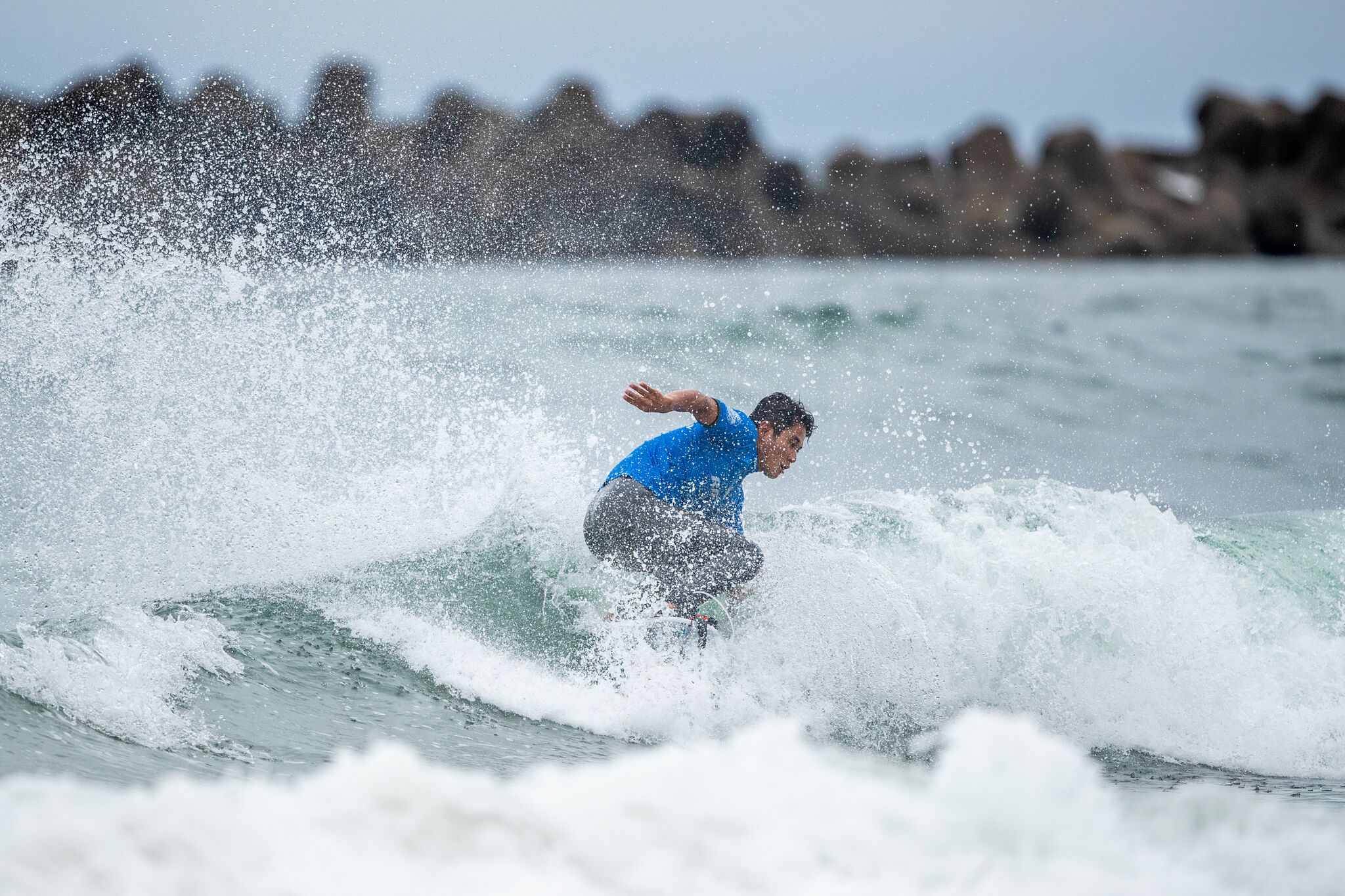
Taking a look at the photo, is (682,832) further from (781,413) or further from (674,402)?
(781,413)

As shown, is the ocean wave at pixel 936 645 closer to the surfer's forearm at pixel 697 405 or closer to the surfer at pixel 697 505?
the surfer at pixel 697 505

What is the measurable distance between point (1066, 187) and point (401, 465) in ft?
426

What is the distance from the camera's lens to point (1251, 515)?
11.0 m

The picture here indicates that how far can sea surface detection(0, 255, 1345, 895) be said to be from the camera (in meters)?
2.64

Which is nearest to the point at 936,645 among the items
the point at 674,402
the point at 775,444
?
the point at 775,444

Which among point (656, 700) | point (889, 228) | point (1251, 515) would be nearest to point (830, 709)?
point (656, 700)

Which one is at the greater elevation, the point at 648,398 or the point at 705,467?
the point at 648,398

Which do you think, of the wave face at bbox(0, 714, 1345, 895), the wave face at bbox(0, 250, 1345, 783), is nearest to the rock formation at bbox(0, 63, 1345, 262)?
the wave face at bbox(0, 250, 1345, 783)

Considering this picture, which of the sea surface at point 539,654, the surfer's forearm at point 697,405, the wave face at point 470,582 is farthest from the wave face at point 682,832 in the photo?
the surfer's forearm at point 697,405

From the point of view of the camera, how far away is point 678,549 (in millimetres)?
5914

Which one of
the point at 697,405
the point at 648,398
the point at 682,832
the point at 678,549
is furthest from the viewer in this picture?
the point at 678,549

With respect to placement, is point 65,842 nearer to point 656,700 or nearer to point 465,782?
point 465,782

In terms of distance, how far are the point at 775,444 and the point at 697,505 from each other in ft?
1.64

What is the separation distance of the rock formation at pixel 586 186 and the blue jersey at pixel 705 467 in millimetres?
3657
